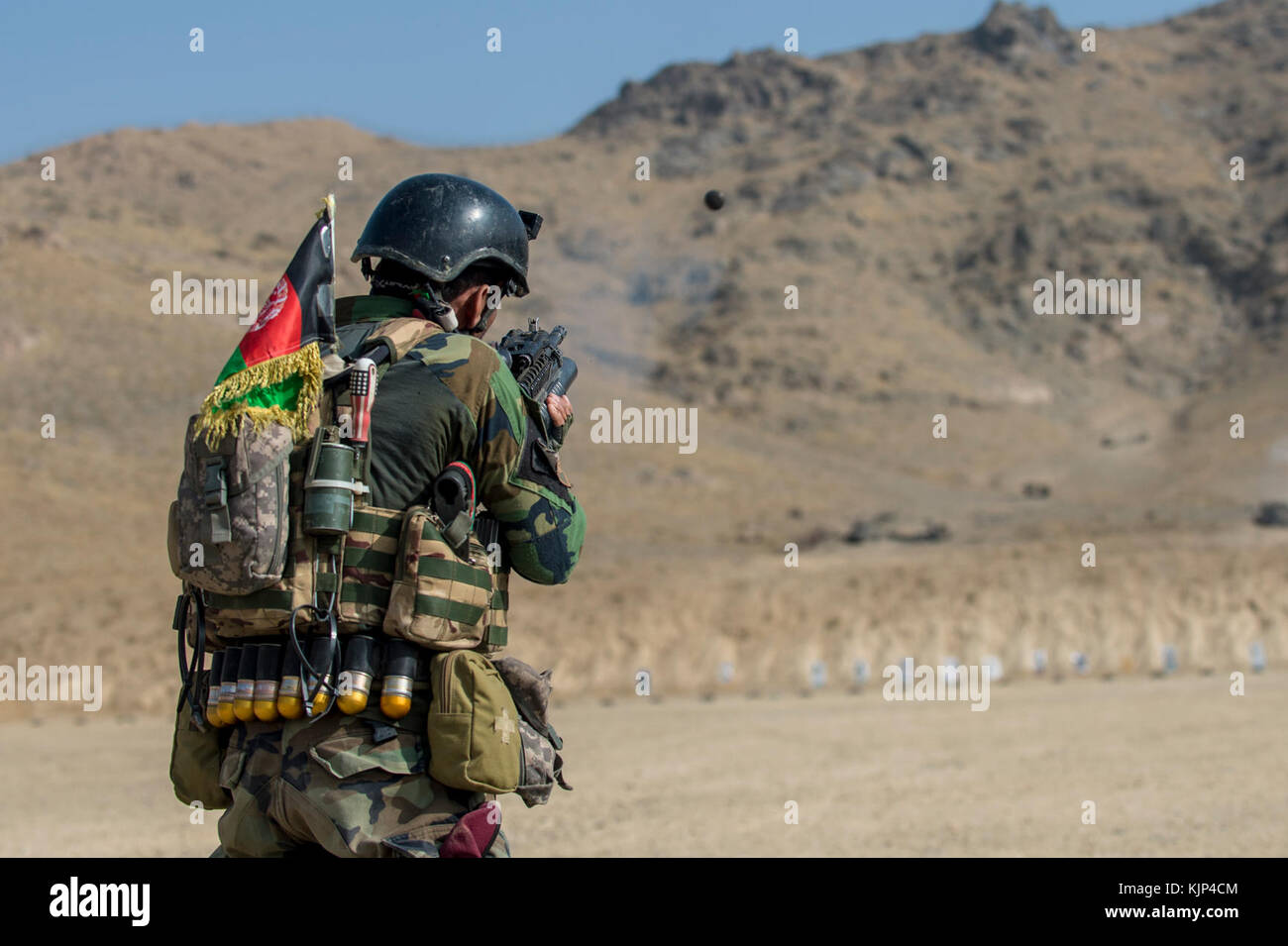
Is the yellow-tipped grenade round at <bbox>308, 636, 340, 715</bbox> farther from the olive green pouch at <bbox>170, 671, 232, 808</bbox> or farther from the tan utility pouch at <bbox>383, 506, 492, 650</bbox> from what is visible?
the olive green pouch at <bbox>170, 671, 232, 808</bbox>

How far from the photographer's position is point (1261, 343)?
81062 millimetres

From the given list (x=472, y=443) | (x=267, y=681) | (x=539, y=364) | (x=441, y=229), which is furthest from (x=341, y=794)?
(x=441, y=229)

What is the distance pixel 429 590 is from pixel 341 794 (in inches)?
19.3

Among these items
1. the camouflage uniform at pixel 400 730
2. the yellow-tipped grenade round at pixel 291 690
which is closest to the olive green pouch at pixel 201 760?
the camouflage uniform at pixel 400 730

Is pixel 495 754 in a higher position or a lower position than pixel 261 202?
lower

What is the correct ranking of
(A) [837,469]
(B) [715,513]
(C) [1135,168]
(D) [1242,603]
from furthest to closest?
(C) [1135,168] → (A) [837,469] → (B) [715,513] → (D) [1242,603]

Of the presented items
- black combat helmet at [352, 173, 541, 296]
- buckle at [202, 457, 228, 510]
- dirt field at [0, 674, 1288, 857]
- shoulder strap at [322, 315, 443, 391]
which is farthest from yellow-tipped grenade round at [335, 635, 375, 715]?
dirt field at [0, 674, 1288, 857]

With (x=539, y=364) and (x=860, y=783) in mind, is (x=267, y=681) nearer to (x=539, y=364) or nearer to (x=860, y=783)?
(x=539, y=364)

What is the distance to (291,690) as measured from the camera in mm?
3312

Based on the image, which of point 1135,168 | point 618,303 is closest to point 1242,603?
point 618,303

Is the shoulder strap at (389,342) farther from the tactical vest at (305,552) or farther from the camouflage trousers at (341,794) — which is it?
the camouflage trousers at (341,794)

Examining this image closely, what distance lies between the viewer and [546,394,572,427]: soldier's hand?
3740mm
